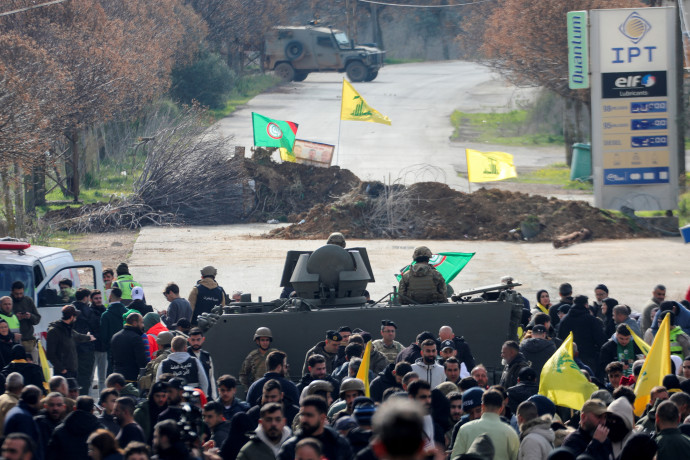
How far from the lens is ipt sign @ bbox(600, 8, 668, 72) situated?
80.1 ft

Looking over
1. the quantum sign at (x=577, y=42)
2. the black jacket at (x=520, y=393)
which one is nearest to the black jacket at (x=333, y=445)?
the black jacket at (x=520, y=393)

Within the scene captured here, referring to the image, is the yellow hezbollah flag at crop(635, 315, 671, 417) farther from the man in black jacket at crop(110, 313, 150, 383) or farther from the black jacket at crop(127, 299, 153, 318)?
the black jacket at crop(127, 299, 153, 318)

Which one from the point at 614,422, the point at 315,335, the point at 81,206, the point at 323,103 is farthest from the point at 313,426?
the point at 323,103

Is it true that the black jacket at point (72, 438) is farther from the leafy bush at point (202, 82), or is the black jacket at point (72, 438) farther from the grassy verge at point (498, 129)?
the leafy bush at point (202, 82)

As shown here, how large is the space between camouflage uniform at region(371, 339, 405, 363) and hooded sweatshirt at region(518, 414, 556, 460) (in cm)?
340

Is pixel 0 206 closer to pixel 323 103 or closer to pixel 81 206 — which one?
pixel 81 206

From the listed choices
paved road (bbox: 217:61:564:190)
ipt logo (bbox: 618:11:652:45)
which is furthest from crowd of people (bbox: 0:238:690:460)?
paved road (bbox: 217:61:564:190)

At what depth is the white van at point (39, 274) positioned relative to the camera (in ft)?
46.4

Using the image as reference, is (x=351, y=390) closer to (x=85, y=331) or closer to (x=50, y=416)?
(x=50, y=416)

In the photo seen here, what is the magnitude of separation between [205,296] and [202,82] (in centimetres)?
3731

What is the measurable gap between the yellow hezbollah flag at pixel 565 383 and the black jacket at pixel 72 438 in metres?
3.85

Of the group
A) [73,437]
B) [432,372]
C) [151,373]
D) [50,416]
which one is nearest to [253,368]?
[151,373]

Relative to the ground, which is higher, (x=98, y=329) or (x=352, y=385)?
(x=352, y=385)

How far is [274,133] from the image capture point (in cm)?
2911
